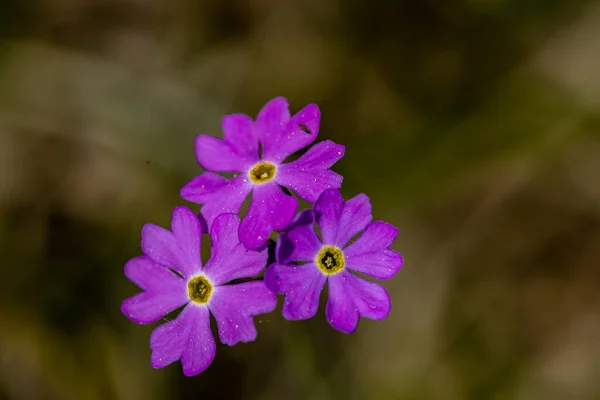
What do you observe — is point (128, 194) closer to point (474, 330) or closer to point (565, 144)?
point (474, 330)

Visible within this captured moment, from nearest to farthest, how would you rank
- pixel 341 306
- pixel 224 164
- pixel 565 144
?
pixel 341 306
pixel 224 164
pixel 565 144

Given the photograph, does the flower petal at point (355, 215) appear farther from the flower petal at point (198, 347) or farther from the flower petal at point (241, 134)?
the flower petal at point (198, 347)

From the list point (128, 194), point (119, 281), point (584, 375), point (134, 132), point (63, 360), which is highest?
point (134, 132)

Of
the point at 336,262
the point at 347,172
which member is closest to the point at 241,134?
the point at 336,262

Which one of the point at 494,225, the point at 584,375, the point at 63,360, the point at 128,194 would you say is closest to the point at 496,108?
the point at 494,225

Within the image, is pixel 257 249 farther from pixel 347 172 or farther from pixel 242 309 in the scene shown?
pixel 347 172

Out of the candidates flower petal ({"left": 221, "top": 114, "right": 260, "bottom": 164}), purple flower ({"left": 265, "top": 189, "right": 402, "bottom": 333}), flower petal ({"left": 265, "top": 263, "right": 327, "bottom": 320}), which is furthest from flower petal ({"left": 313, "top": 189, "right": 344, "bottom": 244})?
flower petal ({"left": 221, "top": 114, "right": 260, "bottom": 164})
